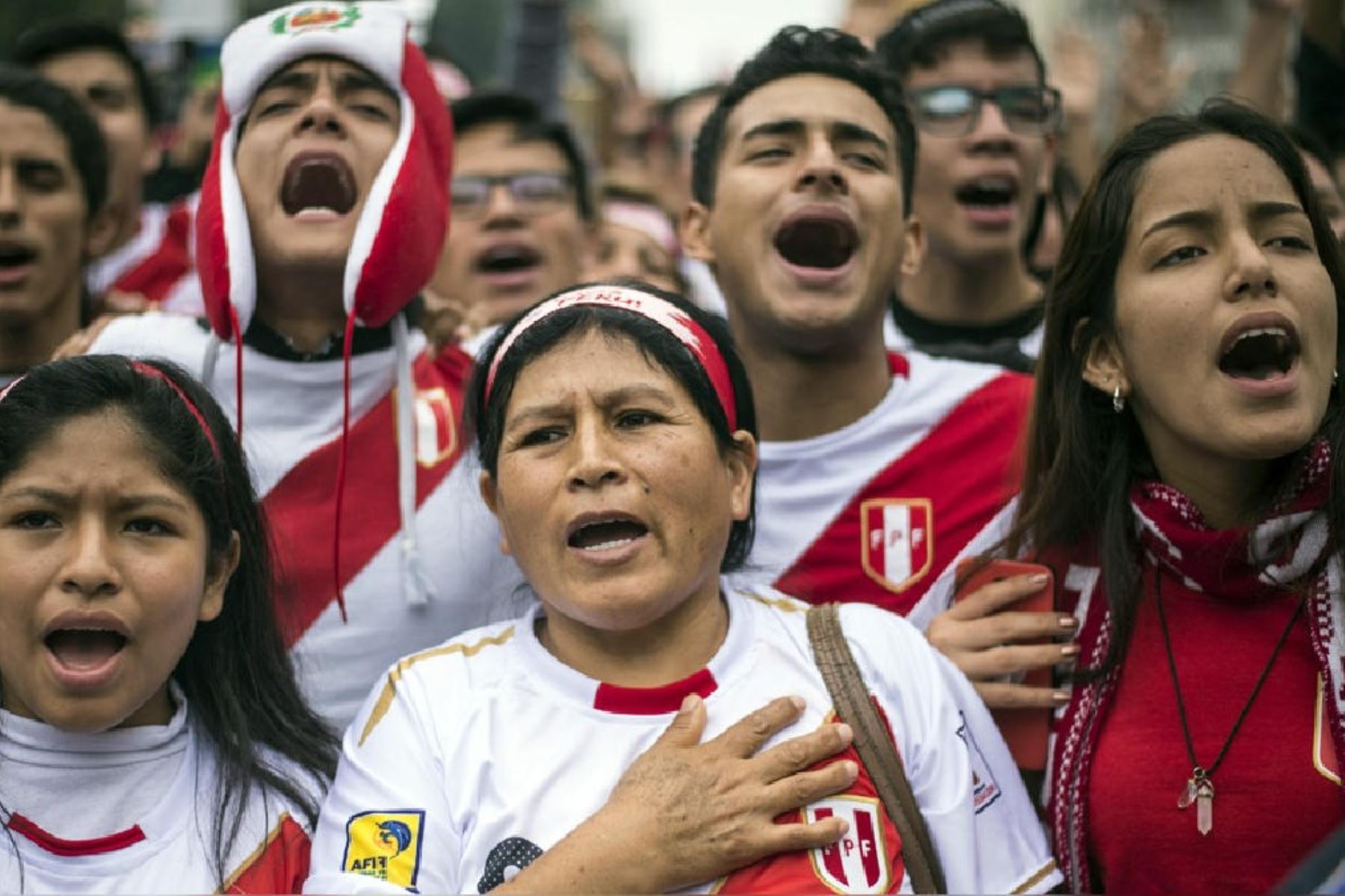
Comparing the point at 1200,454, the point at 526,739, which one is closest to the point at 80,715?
the point at 526,739

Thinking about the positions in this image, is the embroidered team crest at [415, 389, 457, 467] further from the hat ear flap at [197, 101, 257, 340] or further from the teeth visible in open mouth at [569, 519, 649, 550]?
the teeth visible in open mouth at [569, 519, 649, 550]

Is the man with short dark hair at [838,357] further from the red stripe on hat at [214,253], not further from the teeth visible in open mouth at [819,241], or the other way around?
the red stripe on hat at [214,253]

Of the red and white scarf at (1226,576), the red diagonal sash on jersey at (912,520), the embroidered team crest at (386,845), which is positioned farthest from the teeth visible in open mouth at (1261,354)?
the embroidered team crest at (386,845)

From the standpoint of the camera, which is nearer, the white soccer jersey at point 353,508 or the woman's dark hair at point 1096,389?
the woman's dark hair at point 1096,389

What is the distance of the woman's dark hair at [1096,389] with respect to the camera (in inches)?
140

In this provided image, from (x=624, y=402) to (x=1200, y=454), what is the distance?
1151 millimetres

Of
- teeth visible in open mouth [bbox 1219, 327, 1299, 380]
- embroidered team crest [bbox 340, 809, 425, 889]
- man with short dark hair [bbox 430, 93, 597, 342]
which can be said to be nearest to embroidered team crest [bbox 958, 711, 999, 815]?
teeth visible in open mouth [bbox 1219, 327, 1299, 380]

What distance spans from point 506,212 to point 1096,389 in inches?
108

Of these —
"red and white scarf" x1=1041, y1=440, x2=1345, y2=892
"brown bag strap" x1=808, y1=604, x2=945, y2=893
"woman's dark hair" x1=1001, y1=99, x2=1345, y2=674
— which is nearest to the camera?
"brown bag strap" x1=808, y1=604, x2=945, y2=893

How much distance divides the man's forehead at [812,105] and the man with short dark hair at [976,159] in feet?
2.68

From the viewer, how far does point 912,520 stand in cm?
407

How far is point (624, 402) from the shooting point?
3236 millimetres

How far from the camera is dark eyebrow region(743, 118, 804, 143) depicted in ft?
14.6

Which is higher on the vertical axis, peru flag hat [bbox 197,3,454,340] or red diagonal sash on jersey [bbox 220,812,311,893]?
peru flag hat [bbox 197,3,454,340]
